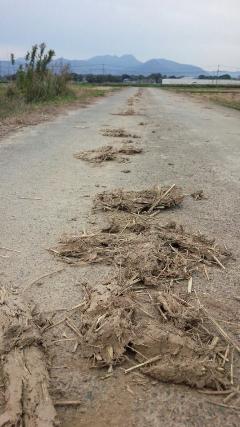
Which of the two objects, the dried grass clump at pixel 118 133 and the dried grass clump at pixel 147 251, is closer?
the dried grass clump at pixel 147 251

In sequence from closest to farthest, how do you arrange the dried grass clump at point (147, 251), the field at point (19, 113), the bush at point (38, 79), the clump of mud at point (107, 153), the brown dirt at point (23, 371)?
the brown dirt at point (23, 371) < the dried grass clump at point (147, 251) < the clump of mud at point (107, 153) < the field at point (19, 113) < the bush at point (38, 79)

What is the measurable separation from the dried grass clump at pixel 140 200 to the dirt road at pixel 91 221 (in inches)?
7.1

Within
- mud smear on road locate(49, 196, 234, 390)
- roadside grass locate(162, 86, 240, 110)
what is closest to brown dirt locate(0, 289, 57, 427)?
mud smear on road locate(49, 196, 234, 390)

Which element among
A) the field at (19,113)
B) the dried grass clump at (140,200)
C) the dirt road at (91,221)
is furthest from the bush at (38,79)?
the dried grass clump at (140,200)

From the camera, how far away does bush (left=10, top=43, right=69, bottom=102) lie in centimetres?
2039

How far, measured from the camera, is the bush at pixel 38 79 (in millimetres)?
20386

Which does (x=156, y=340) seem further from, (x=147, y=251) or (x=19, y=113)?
(x=19, y=113)

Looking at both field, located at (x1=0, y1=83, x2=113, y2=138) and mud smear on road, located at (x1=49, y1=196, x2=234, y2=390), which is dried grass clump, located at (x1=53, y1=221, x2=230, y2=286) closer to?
mud smear on road, located at (x1=49, y1=196, x2=234, y2=390)

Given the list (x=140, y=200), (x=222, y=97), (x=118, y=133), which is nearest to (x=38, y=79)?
(x=118, y=133)

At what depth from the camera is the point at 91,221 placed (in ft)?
15.9

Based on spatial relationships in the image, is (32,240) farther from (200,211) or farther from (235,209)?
(235,209)

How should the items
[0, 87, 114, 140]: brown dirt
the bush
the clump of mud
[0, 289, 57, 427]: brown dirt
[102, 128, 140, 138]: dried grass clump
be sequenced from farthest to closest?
the bush, [0, 87, 114, 140]: brown dirt, [102, 128, 140, 138]: dried grass clump, the clump of mud, [0, 289, 57, 427]: brown dirt

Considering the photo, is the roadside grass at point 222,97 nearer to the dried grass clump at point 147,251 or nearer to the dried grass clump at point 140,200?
the dried grass clump at point 140,200

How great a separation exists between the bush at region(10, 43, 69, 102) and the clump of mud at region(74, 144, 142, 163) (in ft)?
37.9
